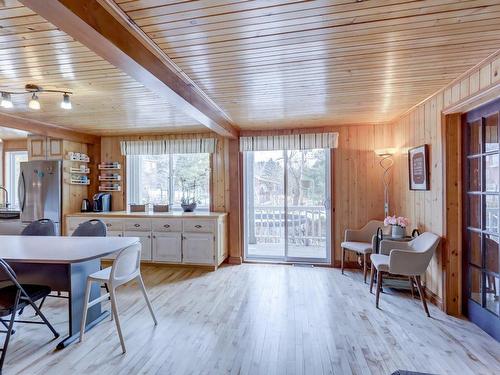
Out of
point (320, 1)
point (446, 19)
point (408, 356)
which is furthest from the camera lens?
point (408, 356)

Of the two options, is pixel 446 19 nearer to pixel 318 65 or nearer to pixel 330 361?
pixel 318 65

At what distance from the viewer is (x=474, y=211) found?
2.64 m

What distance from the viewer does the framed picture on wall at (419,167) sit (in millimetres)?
3166

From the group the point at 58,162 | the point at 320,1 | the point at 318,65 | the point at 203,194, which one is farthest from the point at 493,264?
the point at 58,162

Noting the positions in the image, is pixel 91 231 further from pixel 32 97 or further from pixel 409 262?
pixel 409 262

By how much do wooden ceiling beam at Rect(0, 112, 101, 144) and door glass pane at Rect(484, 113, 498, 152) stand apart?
5360 millimetres

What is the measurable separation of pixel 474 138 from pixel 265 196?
2.99 m

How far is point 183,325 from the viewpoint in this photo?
2598mm

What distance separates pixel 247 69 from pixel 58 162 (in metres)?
3.84

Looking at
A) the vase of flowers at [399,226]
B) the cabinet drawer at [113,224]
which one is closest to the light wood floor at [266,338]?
the vase of flowers at [399,226]

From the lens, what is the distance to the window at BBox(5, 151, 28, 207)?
559 centimetres

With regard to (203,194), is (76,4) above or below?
above

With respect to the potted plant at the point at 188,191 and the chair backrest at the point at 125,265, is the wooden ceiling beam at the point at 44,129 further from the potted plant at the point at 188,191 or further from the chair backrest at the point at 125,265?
the chair backrest at the point at 125,265

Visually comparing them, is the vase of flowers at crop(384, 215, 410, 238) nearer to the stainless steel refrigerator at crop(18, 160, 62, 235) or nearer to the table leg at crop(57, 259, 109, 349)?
the table leg at crop(57, 259, 109, 349)
